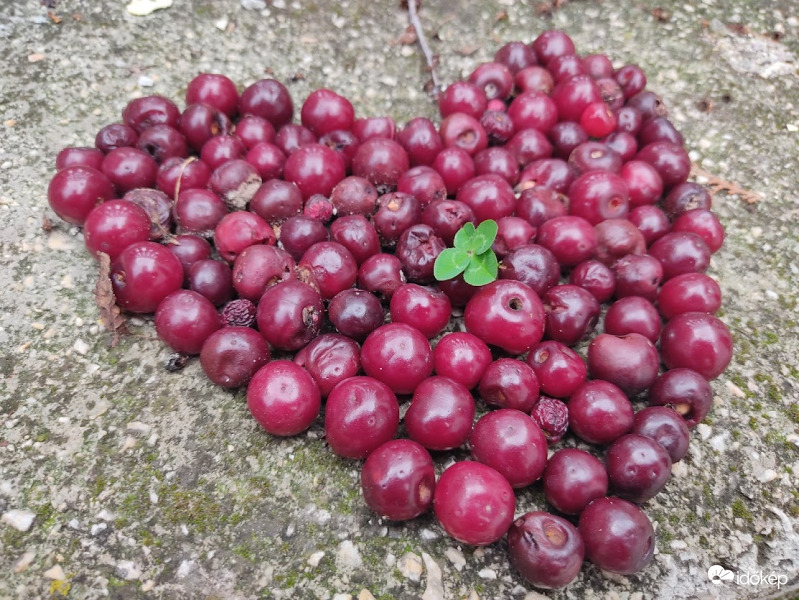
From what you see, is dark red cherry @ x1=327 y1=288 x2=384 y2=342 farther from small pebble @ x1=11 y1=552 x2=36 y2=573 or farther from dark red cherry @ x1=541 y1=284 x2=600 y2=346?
small pebble @ x1=11 y1=552 x2=36 y2=573

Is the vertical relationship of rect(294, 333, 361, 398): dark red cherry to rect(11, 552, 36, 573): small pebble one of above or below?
above

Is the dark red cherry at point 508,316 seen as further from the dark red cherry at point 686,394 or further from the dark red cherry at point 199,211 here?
the dark red cherry at point 199,211

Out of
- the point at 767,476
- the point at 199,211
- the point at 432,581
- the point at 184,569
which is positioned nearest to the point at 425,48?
the point at 199,211

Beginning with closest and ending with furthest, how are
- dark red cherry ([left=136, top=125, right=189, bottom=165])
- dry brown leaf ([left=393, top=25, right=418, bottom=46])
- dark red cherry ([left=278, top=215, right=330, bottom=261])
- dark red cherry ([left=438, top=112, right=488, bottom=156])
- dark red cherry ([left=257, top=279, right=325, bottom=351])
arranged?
dark red cherry ([left=257, top=279, right=325, bottom=351]), dark red cherry ([left=278, top=215, right=330, bottom=261]), dark red cherry ([left=136, top=125, right=189, bottom=165]), dark red cherry ([left=438, top=112, right=488, bottom=156]), dry brown leaf ([left=393, top=25, right=418, bottom=46])

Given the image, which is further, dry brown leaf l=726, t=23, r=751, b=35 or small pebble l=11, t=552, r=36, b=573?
dry brown leaf l=726, t=23, r=751, b=35

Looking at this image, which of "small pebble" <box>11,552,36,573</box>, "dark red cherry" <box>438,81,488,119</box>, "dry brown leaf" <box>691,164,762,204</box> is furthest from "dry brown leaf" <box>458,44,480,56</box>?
"small pebble" <box>11,552,36,573</box>

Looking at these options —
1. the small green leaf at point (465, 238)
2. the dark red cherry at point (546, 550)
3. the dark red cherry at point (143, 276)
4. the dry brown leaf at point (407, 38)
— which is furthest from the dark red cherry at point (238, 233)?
the dry brown leaf at point (407, 38)

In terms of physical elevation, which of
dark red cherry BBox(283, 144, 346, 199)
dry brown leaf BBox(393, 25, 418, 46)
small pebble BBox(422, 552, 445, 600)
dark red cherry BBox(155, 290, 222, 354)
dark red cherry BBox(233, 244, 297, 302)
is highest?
dry brown leaf BBox(393, 25, 418, 46)
